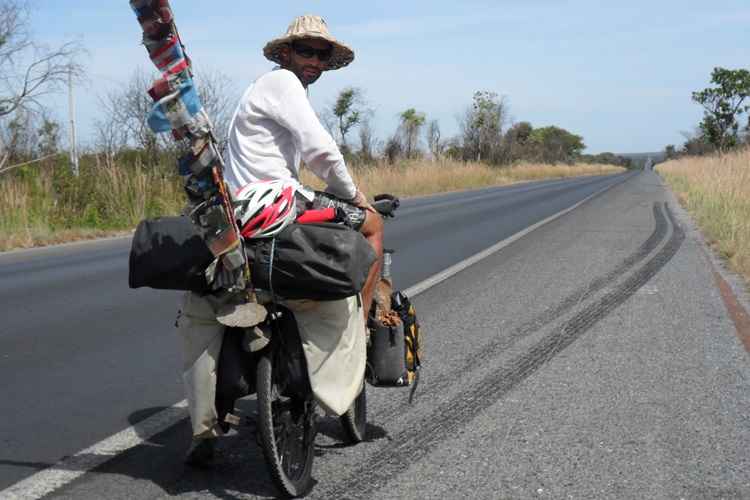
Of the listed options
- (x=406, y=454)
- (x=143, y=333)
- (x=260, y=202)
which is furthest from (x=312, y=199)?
(x=143, y=333)

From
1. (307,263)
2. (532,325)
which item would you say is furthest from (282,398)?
(532,325)

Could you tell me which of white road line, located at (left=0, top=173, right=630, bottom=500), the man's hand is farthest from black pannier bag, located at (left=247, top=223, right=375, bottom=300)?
white road line, located at (left=0, top=173, right=630, bottom=500)

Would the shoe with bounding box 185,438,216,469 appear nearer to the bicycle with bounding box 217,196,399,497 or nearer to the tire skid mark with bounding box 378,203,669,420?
the bicycle with bounding box 217,196,399,497

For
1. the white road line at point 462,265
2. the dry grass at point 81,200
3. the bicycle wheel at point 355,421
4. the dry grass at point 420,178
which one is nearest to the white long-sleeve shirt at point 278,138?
the bicycle wheel at point 355,421

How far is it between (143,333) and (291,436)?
157 inches

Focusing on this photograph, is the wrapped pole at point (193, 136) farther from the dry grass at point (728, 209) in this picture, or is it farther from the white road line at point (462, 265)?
the dry grass at point (728, 209)

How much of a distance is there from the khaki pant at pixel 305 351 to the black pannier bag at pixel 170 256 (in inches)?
6.5

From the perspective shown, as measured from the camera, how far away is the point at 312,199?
4199 mm

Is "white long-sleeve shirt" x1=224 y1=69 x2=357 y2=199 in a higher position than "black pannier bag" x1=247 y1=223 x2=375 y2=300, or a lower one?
higher

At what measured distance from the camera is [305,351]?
3977 millimetres

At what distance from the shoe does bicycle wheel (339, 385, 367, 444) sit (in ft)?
2.09

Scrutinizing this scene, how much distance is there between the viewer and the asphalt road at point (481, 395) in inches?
167

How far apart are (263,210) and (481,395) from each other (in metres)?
2.30

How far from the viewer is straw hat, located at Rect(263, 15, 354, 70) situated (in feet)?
14.2
